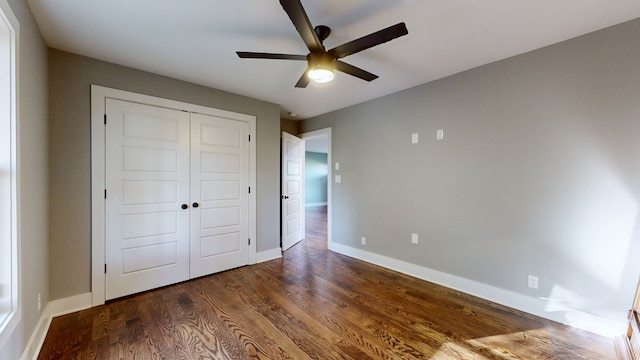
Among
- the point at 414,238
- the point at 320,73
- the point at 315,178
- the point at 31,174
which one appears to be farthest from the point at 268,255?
the point at 315,178

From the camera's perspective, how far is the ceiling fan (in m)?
1.43

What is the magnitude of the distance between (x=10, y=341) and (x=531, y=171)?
12.8ft

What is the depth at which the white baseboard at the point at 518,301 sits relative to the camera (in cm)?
198

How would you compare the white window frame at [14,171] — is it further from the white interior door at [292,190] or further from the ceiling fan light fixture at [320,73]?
the white interior door at [292,190]

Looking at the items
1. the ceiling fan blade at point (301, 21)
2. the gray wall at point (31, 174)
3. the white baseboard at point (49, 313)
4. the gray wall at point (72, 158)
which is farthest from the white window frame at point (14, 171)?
the ceiling fan blade at point (301, 21)

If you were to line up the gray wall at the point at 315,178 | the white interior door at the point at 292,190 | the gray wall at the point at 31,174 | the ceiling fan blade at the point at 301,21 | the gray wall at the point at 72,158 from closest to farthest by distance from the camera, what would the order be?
1. the ceiling fan blade at the point at 301,21
2. the gray wall at the point at 31,174
3. the gray wall at the point at 72,158
4. the white interior door at the point at 292,190
5. the gray wall at the point at 315,178

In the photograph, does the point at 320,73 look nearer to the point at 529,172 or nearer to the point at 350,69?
the point at 350,69

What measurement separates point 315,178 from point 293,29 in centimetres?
867

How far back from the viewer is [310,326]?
2109 mm

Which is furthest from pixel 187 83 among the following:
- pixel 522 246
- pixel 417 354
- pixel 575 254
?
pixel 575 254

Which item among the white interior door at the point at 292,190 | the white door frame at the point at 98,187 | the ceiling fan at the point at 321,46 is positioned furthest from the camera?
the white interior door at the point at 292,190

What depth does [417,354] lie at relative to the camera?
1.77 m

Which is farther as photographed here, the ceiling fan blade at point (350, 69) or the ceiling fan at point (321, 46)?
the ceiling fan blade at point (350, 69)

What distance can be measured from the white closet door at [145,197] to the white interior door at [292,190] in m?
1.55
